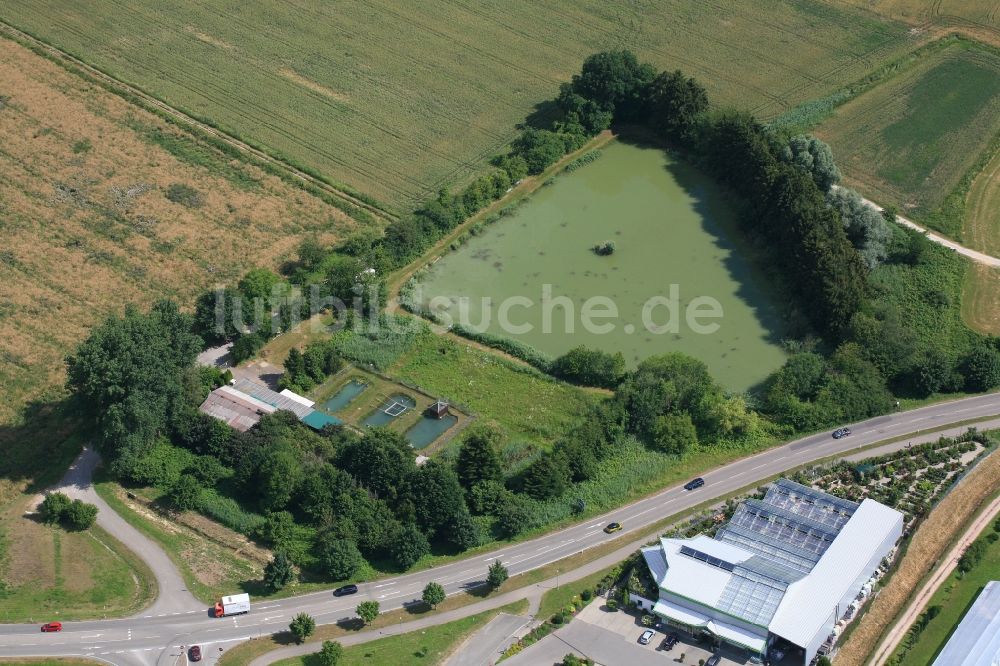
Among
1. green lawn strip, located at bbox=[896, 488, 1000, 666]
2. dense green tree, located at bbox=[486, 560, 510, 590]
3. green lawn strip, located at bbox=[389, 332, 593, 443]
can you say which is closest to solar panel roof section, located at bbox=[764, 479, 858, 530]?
green lawn strip, located at bbox=[896, 488, 1000, 666]

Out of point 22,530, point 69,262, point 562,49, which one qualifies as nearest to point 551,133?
point 562,49

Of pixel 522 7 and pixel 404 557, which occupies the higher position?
pixel 522 7

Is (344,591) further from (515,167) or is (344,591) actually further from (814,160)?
(814,160)

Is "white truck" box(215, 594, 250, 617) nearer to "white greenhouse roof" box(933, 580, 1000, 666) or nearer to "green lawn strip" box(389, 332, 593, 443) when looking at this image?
"green lawn strip" box(389, 332, 593, 443)

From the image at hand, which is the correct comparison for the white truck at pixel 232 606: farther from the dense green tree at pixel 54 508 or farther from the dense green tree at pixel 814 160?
the dense green tree at pixel 814 160

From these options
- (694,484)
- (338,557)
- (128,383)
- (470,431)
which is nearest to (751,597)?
(694,484)

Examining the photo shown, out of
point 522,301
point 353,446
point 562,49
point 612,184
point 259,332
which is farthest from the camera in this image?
point 562,49

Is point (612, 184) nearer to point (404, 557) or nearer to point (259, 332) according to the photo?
point (259, 332)
